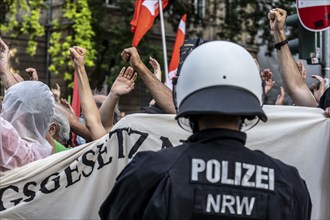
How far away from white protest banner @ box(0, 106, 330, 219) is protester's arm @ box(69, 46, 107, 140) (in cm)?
50

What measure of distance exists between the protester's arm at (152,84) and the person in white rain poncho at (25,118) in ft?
2.38

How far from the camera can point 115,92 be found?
473cm

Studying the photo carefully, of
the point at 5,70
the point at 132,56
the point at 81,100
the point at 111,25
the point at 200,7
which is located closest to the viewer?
the point at 132,56

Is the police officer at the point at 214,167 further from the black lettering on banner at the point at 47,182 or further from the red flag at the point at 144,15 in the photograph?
the red flag at the point at 144,15

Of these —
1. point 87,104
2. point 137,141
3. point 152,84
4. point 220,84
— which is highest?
point 220,84

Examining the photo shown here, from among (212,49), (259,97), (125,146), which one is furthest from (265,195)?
(125,146)

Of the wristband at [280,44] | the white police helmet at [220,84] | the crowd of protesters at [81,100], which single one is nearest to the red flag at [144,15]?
the crowd of protesters at [81,100]

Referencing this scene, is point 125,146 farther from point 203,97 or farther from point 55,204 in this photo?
point 203,97

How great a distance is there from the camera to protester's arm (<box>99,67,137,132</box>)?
15.5 feet

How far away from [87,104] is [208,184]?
2.32 meters

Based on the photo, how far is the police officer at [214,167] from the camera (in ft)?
7.47

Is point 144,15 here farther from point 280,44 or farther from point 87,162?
point 87,162

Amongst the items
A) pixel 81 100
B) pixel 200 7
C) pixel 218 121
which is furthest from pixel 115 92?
pixel 200 7

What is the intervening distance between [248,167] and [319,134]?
5.75 ft
